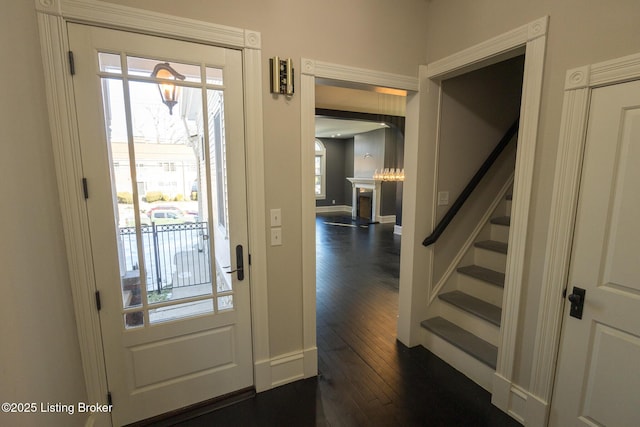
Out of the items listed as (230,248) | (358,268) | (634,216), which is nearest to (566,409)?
(634,216)

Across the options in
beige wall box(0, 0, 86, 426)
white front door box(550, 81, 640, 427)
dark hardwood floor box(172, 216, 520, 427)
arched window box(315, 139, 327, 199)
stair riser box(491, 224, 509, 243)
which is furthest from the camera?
arched window box(315, 139, 327, 199)

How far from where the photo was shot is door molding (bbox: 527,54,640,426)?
146cm

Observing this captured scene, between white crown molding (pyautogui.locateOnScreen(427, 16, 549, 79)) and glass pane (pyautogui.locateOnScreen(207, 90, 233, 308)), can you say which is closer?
white crown molding (pyautogui.locateOnScreen(427, 16, 549, 79))

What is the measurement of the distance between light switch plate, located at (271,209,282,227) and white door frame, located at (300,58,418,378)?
0.57 feet

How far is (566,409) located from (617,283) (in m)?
0.81

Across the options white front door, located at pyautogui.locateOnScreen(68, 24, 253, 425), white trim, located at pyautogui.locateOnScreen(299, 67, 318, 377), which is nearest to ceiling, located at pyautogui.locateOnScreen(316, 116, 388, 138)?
white trim, located at pyautogui.locateOnScreen(299, 67, 318, 377)

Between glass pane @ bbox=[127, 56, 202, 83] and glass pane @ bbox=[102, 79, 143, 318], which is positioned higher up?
glass pane @ bbox=[127, 56, 202, 83]

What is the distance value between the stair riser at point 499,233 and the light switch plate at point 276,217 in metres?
2.11

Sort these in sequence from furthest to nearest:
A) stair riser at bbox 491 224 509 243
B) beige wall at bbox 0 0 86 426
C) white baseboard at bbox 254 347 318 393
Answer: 1. stair riser at bbox 491 224 509 243
2. white baseboard at bbox 254 347 318 393
3. beige wall at bbox 0 0 86 426

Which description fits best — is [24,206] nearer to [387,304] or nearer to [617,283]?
[617,283]

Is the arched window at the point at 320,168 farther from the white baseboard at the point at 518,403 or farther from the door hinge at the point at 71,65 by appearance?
the door hinge at the point at 71,65

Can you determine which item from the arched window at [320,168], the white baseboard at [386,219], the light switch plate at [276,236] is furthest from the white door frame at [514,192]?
the arched window at [320,168]

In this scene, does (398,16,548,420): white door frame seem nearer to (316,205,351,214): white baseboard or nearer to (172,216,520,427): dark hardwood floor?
(172,216,520,427): dark hardwood floor

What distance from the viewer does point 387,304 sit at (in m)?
3.57
